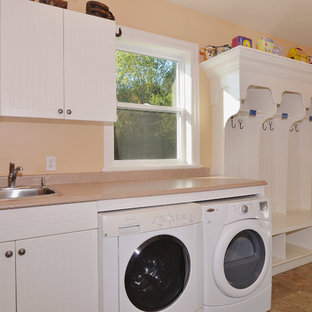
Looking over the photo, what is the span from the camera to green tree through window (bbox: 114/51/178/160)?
249 centimetres

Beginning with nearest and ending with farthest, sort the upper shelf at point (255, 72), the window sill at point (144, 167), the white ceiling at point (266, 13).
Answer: the window sill at point (144, 167) < the upper shelf at point (255, 72) < the white ceiling at point (266, 13)

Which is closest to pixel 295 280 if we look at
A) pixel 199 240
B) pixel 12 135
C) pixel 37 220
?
pixel 199 240

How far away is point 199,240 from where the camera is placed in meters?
1.73

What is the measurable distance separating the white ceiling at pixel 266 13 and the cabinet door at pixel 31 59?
1.32 m

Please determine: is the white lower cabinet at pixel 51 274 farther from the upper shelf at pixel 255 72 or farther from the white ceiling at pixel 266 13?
the white ceiling at pixel 266 13

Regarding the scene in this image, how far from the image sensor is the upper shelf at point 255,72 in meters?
2.42

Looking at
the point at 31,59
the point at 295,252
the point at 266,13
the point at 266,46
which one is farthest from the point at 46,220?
the point at 266,13

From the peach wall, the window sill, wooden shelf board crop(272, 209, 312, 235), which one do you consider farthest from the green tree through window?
wooden shelf board crop(272, 209, 312, 235)

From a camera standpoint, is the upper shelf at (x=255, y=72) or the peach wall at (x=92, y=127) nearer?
the peach wall at (x=92, y=127)

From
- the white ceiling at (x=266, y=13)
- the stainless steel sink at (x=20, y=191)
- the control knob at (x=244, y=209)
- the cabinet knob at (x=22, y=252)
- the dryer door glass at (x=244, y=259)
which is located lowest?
the dryer door glass at (x=244, y=259)

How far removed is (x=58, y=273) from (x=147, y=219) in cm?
53

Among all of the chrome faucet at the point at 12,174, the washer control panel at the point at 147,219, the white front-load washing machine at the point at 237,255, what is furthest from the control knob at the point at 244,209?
the chrome faucet at the point at 12,174

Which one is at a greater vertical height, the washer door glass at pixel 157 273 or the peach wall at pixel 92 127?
the peach wall at pixel 92 127

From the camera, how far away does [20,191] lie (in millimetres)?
1798
